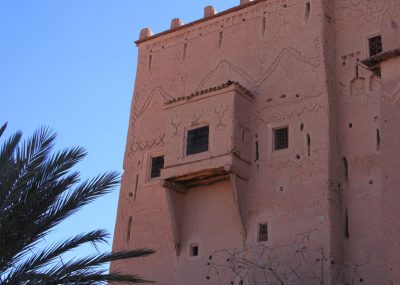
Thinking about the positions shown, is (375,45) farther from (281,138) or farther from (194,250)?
(194,250)

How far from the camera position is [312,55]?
17.8 metres

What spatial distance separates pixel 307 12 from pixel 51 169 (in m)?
10.3

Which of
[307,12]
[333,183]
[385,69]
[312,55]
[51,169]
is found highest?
[307,12]

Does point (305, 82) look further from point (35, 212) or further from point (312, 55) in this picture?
point (35, 212)

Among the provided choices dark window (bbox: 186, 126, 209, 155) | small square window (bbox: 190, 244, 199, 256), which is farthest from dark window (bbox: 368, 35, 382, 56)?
small square window (bbox: 190, 244, 199, 256)

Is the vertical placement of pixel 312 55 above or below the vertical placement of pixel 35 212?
above

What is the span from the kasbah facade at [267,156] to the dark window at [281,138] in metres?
0.03

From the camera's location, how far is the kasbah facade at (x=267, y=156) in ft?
52.1

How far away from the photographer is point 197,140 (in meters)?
18.1

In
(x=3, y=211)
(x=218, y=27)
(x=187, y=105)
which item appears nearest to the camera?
(x=3, y=211)

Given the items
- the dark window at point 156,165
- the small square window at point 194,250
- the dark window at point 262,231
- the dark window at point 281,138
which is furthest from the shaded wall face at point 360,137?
the dark window at point 156,165

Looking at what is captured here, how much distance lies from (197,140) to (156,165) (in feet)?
6.57

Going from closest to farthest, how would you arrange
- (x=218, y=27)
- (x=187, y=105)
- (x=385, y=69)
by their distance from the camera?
1. (x=385, y=69)
2. (x=187, y=105)
3. (x=218, y=27)

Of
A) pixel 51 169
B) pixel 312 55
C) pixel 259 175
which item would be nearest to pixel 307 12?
pixel 312 55
